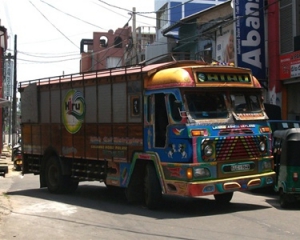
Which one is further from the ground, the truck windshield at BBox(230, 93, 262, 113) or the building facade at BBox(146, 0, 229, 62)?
the building facade at BBox(146, 0, 229, 62)

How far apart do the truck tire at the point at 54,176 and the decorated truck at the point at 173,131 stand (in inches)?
41.4

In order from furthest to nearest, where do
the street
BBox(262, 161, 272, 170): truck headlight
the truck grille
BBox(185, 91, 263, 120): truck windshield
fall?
BBox(262, 161, 272, 170): truck headlight < BBox(185, 91, 263, 120): truck windshield < the truck grille < the street

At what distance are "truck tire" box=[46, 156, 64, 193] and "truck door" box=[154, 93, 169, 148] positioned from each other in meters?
4.30

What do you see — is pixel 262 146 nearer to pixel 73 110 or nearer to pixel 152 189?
pixel 152 189

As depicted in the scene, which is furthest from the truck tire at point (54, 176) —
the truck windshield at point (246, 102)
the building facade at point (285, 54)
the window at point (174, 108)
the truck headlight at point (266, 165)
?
the building facade at point (285, 54)

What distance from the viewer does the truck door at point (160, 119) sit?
10180 mm

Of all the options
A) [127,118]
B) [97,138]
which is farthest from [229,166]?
[97,138]

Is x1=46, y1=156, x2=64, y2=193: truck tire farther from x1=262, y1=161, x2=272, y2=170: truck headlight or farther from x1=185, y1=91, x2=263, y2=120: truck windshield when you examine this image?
x1=262, y1=161, x2=272, y2=170: truck headlight

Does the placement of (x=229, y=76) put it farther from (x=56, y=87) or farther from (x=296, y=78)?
(x=296, y=78)

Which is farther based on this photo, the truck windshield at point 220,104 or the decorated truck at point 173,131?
the truck windshield at point 220,104

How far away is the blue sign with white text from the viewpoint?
20078mm

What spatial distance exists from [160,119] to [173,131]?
2.24 ft

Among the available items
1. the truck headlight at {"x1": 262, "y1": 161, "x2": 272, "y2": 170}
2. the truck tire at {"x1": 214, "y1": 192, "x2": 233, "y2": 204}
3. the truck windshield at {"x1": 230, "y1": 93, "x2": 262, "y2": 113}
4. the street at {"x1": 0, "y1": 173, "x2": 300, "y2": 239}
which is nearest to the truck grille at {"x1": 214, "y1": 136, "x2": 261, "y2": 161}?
the truck headlight at {"x1": 262, "y1": 161, "x2": 272, "y2": 170}

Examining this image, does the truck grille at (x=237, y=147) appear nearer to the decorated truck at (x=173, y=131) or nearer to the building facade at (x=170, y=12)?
the decorated truck at (x=173, y=131)
